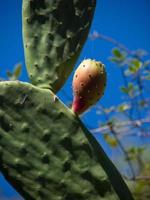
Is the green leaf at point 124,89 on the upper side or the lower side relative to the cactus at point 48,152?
upper

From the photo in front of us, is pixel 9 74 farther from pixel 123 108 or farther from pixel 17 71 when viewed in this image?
pixel 123 108

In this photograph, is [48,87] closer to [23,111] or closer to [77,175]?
[23,111]

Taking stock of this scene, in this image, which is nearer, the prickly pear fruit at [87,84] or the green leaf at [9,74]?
the prickly pear fruit at [87,84]

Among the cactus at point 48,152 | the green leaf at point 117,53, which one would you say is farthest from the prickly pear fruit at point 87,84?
the green leaf at point 117,53

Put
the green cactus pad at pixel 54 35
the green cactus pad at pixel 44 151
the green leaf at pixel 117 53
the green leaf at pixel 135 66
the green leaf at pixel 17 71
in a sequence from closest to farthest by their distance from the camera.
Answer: the green cactus pad at pixel 44 151 → the green cactus pad at pixel 54 35 → the green leaf at pixel 17 71 → the green leaf at pixel 135 66 → the green leaf at pixel 117 53

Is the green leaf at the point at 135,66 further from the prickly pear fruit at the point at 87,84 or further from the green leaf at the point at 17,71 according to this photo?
the prickly pear fruit at the point at 87,84

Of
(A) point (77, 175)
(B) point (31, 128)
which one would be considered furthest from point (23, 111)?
(A) point (77, 175)

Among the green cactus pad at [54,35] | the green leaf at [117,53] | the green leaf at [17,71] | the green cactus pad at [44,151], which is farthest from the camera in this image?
the green leaf at [117,53]

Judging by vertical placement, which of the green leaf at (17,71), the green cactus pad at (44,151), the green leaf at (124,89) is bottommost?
the green cactus pad at (44,151)
